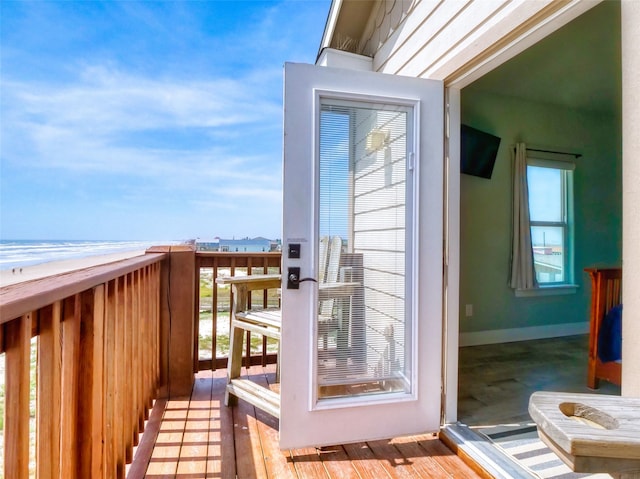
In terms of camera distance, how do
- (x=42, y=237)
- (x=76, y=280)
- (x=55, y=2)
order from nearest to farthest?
(x=76, y=280), (x=55, y=2), (x=42, y=237)

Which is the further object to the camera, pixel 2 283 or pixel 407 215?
pixel 407 215

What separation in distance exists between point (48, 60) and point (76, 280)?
83.4 ft

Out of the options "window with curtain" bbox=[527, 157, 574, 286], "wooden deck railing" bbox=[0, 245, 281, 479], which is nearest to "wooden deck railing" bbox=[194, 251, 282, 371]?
"wooden deck railing" bbox=[0, 245, 281, 479]

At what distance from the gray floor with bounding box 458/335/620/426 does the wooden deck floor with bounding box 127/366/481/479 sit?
0.46 m

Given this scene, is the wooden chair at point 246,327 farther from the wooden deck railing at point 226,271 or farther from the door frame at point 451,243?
the door frame at point 451,243

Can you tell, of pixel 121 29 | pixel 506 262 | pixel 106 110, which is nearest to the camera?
pixel 506 262

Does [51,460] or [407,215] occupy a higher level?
[407,215]

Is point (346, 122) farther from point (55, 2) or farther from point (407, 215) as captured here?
point (55, 2)

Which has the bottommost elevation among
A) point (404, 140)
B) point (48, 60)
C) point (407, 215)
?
point (407, 215)

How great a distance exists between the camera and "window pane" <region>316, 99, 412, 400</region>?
185cm

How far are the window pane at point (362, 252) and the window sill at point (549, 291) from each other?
2.63 metres

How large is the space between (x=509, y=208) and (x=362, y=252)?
274 centimetres

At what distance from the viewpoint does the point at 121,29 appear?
1523cm

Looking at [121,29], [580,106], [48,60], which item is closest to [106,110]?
[48,60]
